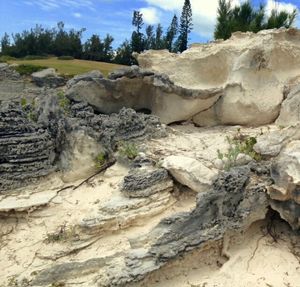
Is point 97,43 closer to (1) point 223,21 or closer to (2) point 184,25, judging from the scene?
(2) point 184,25

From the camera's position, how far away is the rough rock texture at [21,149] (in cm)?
797

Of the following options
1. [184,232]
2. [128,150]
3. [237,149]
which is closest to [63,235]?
[184,232]

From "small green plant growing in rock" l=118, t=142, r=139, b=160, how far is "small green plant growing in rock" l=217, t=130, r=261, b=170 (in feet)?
4.69

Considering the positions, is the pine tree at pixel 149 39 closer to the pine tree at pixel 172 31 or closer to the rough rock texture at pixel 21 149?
the pine tree at pixel 172 31

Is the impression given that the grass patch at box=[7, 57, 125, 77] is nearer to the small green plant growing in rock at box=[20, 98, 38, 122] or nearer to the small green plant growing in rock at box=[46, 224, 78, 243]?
the small green plant growing in rock at box=[20, 98, 38, 122]

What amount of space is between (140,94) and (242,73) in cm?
218

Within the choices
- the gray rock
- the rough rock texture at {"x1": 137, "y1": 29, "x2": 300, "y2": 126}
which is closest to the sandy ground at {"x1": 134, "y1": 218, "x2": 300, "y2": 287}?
the gray rock

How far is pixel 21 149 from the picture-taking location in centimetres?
807

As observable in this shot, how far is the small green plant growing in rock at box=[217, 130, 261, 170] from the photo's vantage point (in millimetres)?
7418

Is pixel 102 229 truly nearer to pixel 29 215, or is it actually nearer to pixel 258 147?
pixel 29 215

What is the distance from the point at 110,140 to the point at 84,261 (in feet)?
8.45

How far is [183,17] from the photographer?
5228 cm

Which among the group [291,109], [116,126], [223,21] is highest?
[223,21]

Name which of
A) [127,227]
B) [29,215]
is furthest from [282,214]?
[29,215]
